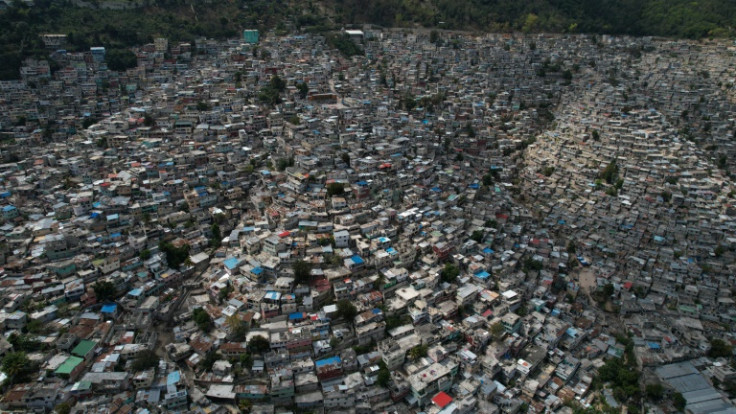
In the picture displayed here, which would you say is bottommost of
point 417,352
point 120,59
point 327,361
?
point 327,361

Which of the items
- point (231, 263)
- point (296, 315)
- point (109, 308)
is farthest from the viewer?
point (231, 263)

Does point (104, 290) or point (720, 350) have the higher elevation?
point (104, 290)

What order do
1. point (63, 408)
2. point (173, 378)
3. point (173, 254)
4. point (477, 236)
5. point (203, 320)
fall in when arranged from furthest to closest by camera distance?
1. point (477, 236)
2. point (173, 254)
3. point (203, 320)
4. point (173, 378)
5. point (63, 408)

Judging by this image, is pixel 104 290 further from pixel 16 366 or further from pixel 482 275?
pixel 482 275

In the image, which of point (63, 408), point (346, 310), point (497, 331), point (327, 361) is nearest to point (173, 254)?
point (63, 408)

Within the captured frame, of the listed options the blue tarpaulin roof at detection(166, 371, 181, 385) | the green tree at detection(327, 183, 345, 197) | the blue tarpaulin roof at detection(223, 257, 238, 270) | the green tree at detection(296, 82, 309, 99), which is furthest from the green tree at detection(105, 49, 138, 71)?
the blue tarpaulin roof at detection(166, 371, 181, 385)

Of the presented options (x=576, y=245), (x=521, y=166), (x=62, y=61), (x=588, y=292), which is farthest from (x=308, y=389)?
(x=62, y=61)

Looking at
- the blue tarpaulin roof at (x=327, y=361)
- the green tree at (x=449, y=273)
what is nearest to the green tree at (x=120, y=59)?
the green tree at (x=449, y=273)
